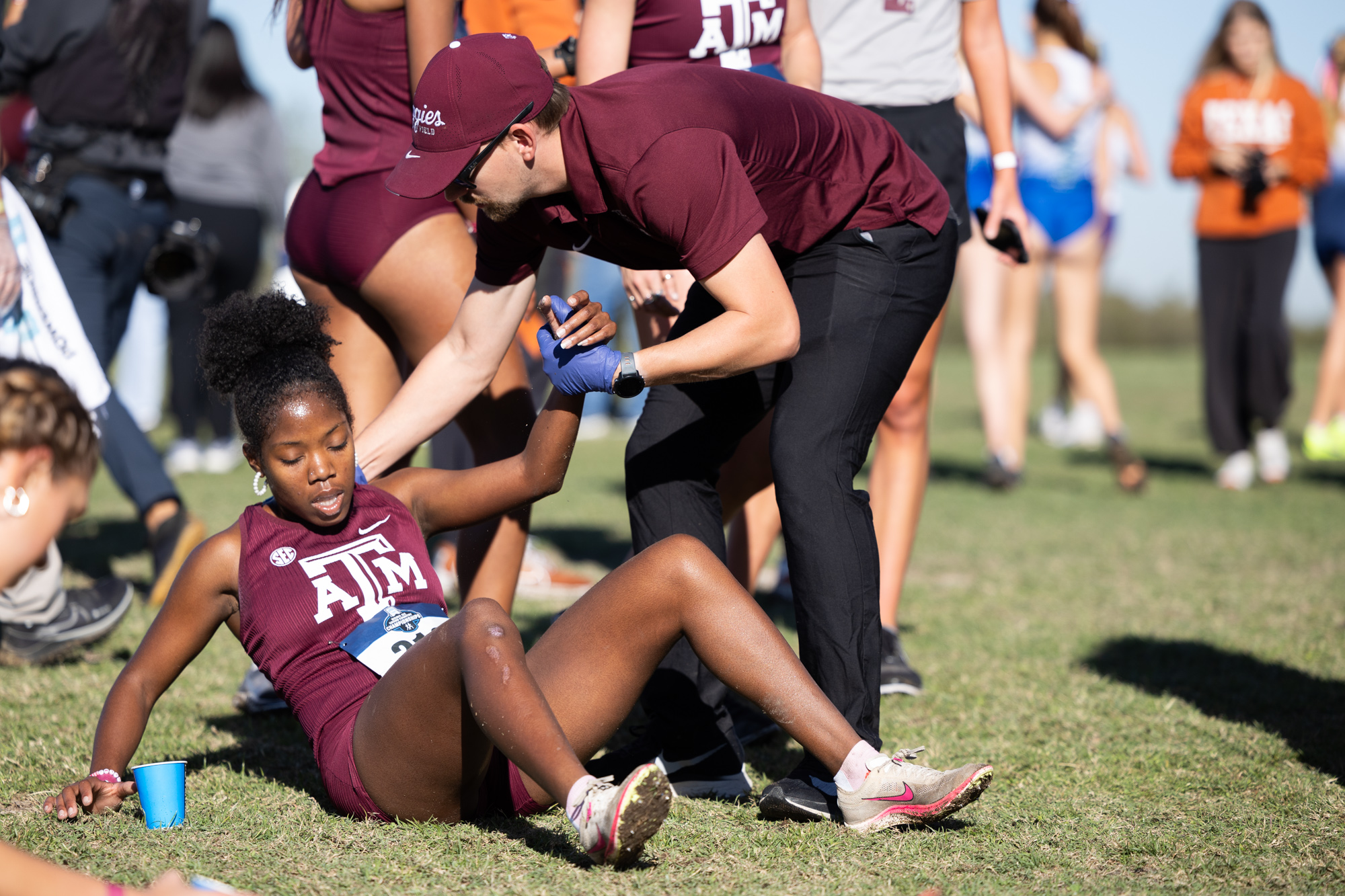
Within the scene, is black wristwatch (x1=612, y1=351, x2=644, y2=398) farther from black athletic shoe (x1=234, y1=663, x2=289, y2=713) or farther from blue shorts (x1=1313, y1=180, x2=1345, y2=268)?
blue shorts (x1=1313, y1=180, x2=1345, y2=268)

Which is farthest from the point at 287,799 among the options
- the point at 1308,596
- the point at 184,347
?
the point at 184,347

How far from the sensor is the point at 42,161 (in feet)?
15.6

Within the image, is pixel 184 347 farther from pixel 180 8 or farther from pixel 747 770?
pixel 747 770

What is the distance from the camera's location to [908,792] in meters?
2.41

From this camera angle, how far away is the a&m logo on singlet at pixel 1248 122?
787cm

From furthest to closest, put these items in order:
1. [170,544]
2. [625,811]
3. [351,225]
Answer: [170,544] < [351,225] < [625,811]

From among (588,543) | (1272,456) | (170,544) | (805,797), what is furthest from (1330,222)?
(170,544)

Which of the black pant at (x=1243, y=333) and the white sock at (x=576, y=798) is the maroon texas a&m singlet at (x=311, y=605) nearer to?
the white sock at (x=576, y=798)

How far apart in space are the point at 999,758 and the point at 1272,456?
6.17 metres

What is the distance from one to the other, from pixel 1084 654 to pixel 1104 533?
8.23 feet

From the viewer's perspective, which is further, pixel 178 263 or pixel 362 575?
pixel 178 263

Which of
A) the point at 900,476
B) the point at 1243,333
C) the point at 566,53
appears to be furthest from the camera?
the point at 1243,333

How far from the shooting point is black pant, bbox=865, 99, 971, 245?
12.8 feet

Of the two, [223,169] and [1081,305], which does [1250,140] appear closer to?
[1081,305]
